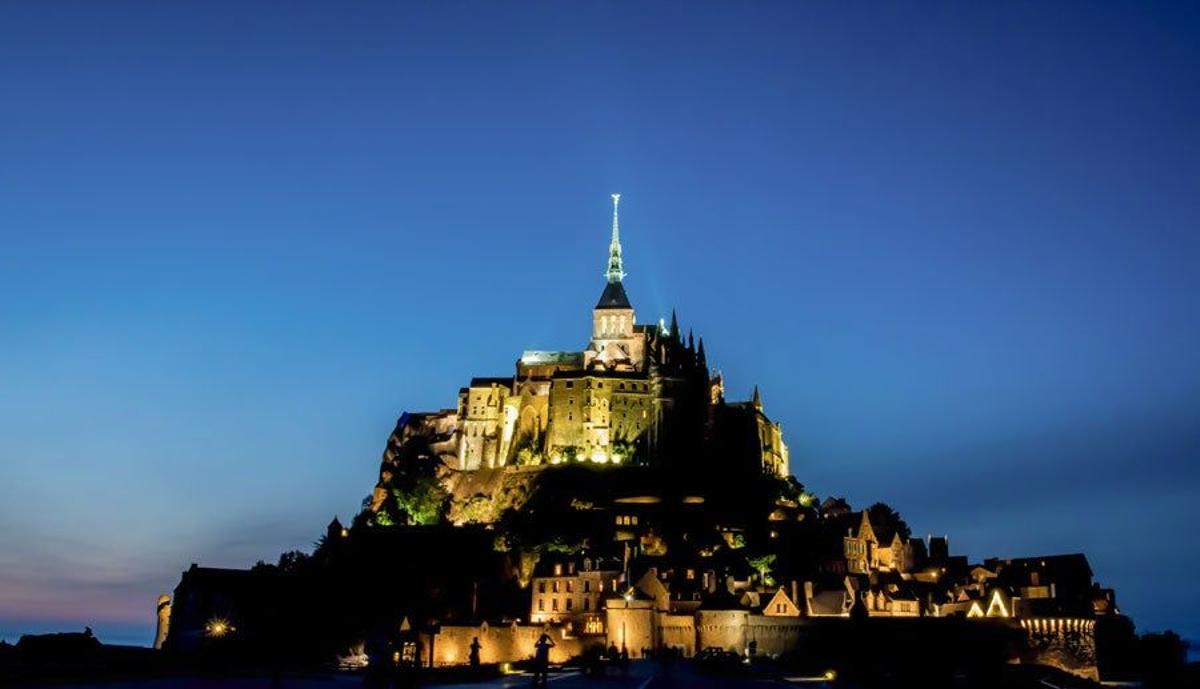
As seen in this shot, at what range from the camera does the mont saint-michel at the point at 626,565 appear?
62.2 m

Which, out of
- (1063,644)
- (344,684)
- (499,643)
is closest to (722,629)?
(499,643)

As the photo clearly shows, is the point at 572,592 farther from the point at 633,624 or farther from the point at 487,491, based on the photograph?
the point at 487,491

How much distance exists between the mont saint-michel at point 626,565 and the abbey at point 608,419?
24cm

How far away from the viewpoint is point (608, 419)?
10788 centimetres

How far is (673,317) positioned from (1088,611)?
60412 millimetres

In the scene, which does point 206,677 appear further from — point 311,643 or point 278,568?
point 278,568

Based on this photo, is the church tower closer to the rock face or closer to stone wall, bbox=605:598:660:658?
the rock face

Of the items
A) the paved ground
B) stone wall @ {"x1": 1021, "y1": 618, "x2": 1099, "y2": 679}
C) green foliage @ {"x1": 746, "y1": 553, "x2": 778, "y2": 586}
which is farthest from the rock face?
the paved ground

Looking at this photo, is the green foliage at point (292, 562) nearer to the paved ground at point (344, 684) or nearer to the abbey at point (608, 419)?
the abbey at point (608, 419)

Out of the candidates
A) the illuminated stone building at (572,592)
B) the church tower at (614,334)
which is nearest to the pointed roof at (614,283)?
the church tower at (614,334)

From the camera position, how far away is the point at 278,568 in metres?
91.1

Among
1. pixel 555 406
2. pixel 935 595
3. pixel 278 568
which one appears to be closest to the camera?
pixel 935 595

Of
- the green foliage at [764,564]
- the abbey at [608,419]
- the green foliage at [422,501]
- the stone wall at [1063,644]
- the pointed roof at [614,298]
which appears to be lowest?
the stone wall at [1063,644]

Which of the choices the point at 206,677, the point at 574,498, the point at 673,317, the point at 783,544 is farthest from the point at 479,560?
the point at 206,677
